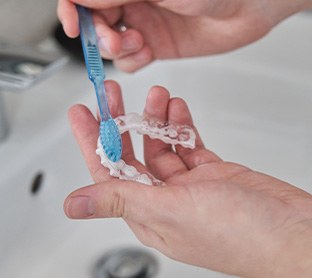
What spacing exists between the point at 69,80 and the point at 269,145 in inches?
12.5

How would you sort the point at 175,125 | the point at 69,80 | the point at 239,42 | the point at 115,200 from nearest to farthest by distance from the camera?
1. the point at 115,200
2. the point at 175,125
3. the point at 239,42
4. the point at 69,80

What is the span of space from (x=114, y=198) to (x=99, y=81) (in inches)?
6.8

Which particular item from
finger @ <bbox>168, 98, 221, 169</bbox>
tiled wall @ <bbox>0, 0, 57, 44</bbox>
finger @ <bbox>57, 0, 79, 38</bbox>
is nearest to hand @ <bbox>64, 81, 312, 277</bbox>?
finger @ <bbox>168, 98, 221, 169</bbox>

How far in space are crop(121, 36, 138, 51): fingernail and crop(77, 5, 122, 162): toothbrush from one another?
0.18 feet

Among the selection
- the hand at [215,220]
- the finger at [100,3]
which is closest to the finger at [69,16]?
the finger at [100,3]

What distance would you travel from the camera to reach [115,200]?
0.49 m

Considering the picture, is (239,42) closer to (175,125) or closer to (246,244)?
(175,125)

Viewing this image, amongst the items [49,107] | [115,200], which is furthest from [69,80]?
[115,200]

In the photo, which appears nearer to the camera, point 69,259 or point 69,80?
point 69,259

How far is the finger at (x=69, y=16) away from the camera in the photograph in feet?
2.17

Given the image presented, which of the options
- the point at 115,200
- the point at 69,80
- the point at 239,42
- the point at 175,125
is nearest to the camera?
the point at 115,200

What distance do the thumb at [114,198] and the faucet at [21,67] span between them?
0.81 feet

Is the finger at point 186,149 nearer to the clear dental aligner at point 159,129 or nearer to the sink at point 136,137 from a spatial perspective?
the clear dental aligner at point 159,129

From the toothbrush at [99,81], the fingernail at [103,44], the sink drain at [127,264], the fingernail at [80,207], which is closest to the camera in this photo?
the fingernail at [80,207]
